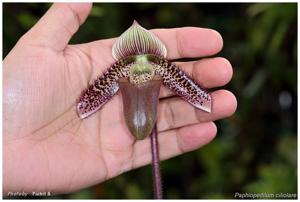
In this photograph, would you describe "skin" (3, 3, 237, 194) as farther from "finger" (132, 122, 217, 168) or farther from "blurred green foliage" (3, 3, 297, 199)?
"blurred green foliage" (3, 3, 297, 199)

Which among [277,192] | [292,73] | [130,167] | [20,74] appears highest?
[20,74]

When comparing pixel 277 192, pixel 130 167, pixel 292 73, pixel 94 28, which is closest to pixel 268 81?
pixel 292 73

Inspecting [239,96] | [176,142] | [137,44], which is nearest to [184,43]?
[137,44]

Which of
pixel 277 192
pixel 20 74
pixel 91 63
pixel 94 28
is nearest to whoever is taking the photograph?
pixel 20 74

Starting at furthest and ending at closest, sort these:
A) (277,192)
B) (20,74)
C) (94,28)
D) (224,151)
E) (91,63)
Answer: (224,151) < (94,28) < (277,192) < (91,63) < (20,74)

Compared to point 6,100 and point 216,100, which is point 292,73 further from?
point 6,100

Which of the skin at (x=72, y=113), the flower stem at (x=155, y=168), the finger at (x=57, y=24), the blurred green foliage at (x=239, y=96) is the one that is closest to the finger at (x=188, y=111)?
the skin at (x=72, y=113)
